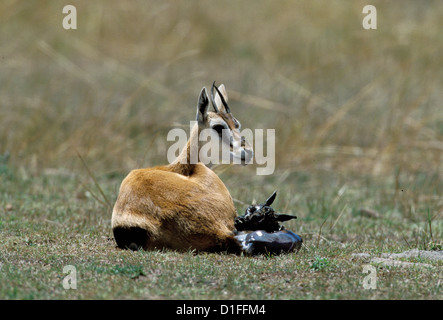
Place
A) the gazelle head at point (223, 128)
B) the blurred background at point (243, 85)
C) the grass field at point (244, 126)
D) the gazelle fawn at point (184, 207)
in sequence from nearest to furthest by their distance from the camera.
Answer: the grass field at point (244, 126), the gazelle fawn at point (184, 207), the gazelle head at point (223, 128), the blurred background at point (243, 85)

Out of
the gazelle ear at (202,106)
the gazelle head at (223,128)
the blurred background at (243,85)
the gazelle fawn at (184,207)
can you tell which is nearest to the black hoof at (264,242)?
the gazelle fawn at (184,207)

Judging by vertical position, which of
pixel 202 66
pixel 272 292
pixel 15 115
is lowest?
pixel 272 292

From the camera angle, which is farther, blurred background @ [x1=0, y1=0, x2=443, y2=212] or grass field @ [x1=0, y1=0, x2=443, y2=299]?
blurred background @ [x1=0, y1=0, x2=443, y2=212]

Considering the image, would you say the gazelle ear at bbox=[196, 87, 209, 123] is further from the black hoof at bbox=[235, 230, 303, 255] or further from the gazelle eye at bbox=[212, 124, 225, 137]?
the black hoof at bbox=[235, 230, 303, 255]

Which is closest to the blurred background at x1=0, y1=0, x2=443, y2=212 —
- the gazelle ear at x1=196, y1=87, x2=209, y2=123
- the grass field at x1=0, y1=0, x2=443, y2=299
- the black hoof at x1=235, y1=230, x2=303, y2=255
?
the grass field at x1=0, y1=0, x2=443, y2=299

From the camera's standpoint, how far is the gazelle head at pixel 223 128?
6438 mm

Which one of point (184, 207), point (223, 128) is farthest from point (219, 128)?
point (184, 207)

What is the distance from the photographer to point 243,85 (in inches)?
669

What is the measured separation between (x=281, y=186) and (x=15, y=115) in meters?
5.12

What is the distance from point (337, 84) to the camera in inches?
690

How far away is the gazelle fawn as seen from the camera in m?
6.31

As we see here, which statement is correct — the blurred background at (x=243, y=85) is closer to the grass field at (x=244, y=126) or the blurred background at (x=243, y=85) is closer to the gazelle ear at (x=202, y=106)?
the grass field at (x=244, y=126)

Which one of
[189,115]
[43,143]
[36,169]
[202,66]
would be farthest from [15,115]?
[202,66]
